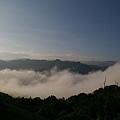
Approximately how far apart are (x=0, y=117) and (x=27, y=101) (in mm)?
82720

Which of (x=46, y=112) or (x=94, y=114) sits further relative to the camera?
(x=46, y=112)

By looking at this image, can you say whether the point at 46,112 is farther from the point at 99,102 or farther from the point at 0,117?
the point at 0,117

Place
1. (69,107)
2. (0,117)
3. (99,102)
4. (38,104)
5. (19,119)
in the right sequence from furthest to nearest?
(38,104)
(69,107)
(99,102)
(19,119)
(0,117)

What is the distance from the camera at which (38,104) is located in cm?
11912

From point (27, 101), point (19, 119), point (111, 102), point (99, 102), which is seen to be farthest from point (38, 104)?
point (19, 119)

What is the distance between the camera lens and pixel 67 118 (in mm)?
72062

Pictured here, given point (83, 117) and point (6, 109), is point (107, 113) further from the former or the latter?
point (6, 109)

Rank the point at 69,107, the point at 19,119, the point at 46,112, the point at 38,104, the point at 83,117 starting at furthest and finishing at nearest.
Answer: the point at 38,104, the point at 69,107, the point at 46,112, the point at 83,117, the point at 19,119

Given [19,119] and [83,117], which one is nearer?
[19,119]

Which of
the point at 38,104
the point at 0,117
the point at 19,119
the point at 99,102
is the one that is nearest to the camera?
the point at 0,117

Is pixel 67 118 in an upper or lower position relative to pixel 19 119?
lower

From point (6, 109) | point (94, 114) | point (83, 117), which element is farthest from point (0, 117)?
point (94, 114)

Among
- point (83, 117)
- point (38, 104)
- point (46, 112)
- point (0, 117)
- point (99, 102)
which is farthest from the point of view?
point (38, 104)

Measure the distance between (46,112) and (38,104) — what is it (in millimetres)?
30091
